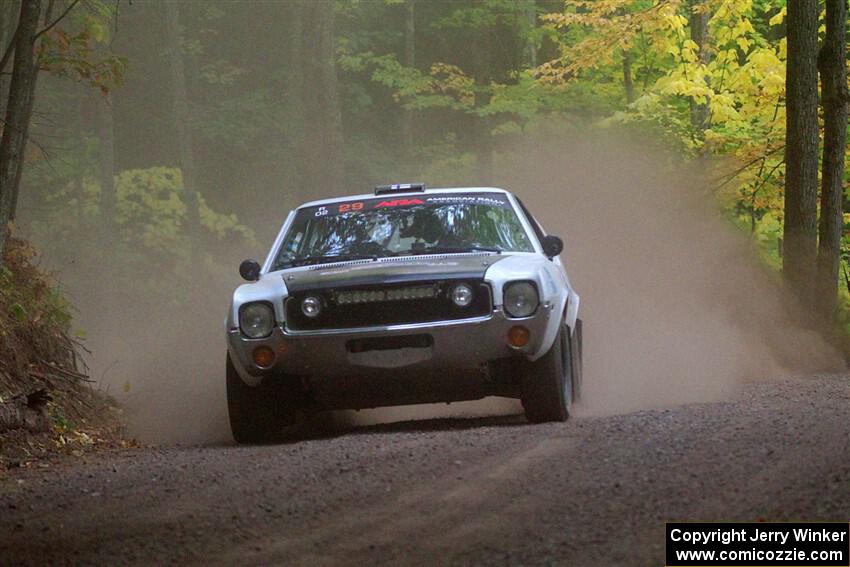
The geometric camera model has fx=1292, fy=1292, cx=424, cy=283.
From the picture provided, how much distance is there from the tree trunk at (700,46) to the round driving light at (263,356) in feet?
49.2

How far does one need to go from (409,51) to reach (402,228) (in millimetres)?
29427

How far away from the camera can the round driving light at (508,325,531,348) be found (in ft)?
28.0

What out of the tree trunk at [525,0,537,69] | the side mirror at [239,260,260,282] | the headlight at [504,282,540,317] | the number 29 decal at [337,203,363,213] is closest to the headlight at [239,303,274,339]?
the side mirror at [239,260,260,282]

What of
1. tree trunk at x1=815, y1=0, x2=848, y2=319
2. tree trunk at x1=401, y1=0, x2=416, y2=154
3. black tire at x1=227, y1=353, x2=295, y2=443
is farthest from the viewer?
tree trunk at x1=401, y1=0, x2=416, y2=154

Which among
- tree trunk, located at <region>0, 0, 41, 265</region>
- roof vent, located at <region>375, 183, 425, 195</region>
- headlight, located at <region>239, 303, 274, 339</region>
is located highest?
tree trunk, located at <region>0, 0, 41, 265</region>

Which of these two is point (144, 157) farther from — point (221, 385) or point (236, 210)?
point (221, 385)

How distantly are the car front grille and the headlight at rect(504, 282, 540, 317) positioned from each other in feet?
0.43

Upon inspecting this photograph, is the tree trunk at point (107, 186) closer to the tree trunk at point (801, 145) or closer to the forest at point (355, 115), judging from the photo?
the forest at point (355, 115)

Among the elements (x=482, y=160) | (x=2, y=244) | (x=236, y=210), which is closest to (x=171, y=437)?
(x=2, y=244)

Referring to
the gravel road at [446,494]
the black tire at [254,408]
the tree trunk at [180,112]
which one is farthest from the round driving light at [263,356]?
the tree trunk at [180,112]

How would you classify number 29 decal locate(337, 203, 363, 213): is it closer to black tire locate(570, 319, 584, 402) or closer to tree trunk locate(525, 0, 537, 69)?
black tire locate(570, 319, 584, 402)

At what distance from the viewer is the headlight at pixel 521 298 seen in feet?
28.2

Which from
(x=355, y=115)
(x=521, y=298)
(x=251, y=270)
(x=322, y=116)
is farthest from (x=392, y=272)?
(x=355, y=115)

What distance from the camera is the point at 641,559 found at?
15.8ft
